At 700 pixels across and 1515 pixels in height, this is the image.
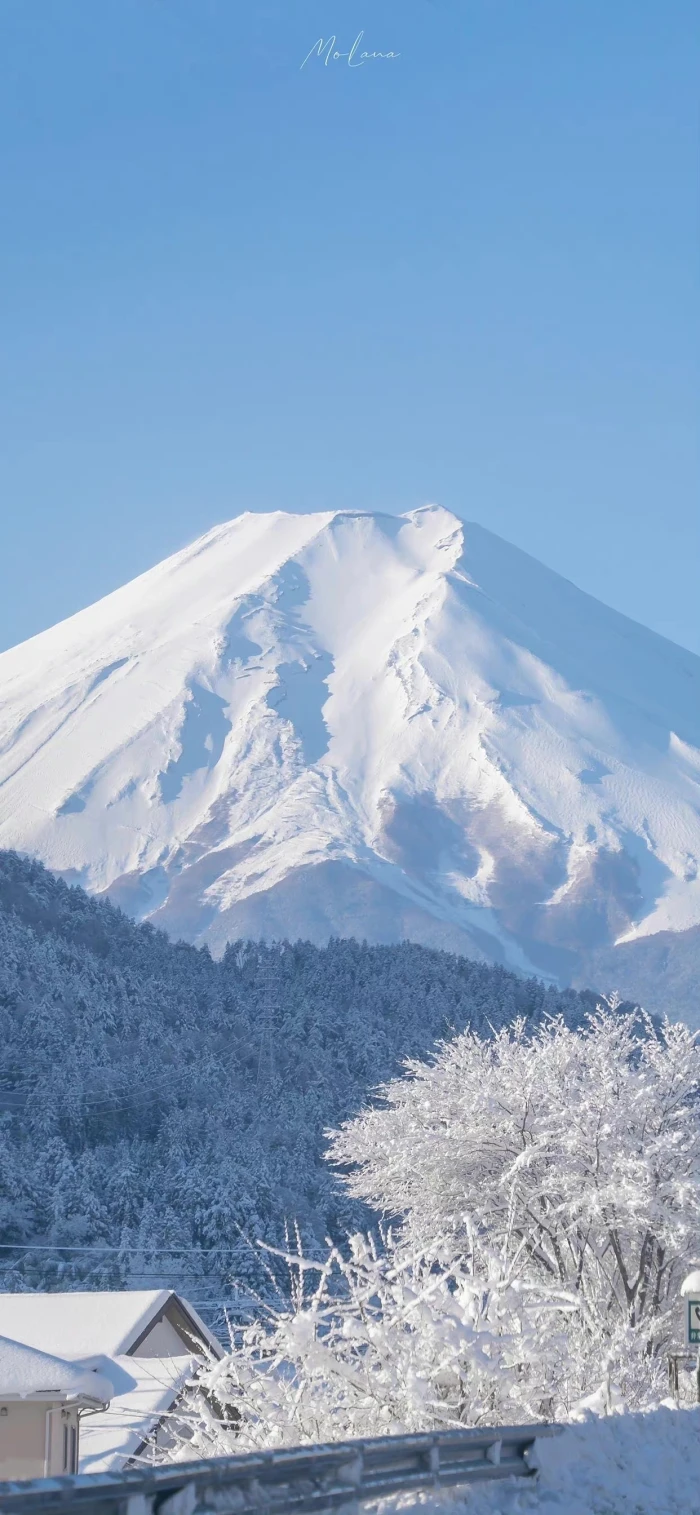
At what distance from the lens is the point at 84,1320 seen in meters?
19.4

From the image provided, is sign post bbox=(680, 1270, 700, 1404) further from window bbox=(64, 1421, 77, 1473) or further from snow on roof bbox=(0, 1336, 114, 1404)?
window bbox=(64, 1421, 77, 1473)

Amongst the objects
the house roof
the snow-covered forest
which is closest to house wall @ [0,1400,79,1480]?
the snow-covered forest

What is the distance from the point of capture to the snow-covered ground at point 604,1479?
6.64 meters

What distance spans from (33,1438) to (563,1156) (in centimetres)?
957

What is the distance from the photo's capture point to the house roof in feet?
60.7

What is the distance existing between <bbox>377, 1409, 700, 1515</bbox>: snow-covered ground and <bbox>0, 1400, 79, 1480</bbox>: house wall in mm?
6553

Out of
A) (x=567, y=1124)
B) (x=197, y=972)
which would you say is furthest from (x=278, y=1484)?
(x=197, y=972)

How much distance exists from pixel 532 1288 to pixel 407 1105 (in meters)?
14.9

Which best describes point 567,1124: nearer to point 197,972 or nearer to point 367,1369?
point 367,1369

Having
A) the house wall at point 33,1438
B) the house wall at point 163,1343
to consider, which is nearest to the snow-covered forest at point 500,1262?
the house wall at point 163,1343

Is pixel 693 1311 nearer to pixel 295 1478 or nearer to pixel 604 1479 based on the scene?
pixel 604 1479

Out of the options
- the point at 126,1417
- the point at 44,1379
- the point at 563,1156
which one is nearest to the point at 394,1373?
the point at 44,1379

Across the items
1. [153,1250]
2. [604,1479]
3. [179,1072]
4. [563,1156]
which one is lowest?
[604,1479]

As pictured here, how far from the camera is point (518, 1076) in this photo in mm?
22641
